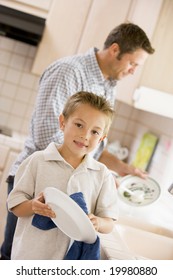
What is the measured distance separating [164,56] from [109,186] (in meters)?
1.13

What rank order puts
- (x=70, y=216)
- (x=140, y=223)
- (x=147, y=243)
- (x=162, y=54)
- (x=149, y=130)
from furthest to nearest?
1. (x=149, y=130)
2. (x=162, y=54)
3. (x=140, y=223)
4. (x=147, y=243)
5. (x=70, y=216)

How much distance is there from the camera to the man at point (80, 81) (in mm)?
1313

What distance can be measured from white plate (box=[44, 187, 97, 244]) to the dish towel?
0.02 meters

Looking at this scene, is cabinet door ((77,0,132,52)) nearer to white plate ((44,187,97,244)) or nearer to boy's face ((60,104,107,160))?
boy's face ((60,104,107,160))

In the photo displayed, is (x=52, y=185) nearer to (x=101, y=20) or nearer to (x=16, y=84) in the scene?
(x=101, y=20)

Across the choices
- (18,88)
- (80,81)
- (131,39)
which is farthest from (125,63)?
(18,88)

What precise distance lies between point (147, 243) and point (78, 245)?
494 mm

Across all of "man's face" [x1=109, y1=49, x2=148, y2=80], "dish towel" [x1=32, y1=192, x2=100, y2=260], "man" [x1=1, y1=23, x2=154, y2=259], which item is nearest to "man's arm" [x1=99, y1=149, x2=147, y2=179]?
"man" [x1=1, y1=23, x2=154, y2=259]

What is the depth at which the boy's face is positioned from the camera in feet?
3.30

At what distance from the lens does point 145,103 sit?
1.95 m

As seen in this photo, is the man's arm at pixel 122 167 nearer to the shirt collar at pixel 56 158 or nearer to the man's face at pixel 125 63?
the man's face at pixel 125 63

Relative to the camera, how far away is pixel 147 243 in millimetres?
1348

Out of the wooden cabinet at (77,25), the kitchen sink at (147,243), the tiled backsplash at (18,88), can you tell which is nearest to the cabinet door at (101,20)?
the wooden cabinet at (77,25)
